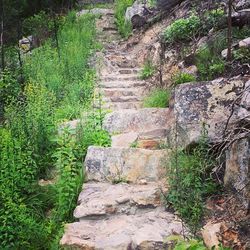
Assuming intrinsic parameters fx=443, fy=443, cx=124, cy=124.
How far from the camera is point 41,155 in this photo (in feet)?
22.9

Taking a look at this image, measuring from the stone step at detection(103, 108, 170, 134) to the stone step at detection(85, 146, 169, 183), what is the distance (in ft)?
4.01

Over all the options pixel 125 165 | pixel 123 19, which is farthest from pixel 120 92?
pixel 123 19

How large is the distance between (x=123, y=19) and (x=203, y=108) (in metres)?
9.29

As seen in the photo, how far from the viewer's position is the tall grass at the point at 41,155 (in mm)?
5336

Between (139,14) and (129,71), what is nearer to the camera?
(129,71)

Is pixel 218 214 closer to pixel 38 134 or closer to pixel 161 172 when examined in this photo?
pixel 161 172

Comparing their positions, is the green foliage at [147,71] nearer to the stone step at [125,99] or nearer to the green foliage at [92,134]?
the stone step at [125,99]

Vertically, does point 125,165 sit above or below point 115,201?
above

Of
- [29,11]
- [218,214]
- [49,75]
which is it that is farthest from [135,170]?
[29,11]

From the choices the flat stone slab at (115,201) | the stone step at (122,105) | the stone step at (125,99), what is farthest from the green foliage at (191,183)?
the stone step at (125,99)

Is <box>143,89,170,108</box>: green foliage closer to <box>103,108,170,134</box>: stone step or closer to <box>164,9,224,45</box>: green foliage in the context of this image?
<box>103,108,170,134</box>: stone step

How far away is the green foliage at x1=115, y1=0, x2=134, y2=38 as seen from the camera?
1453 cm

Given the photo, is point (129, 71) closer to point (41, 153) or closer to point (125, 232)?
point (41, 153)

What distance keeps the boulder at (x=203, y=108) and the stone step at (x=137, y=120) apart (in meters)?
0.72
